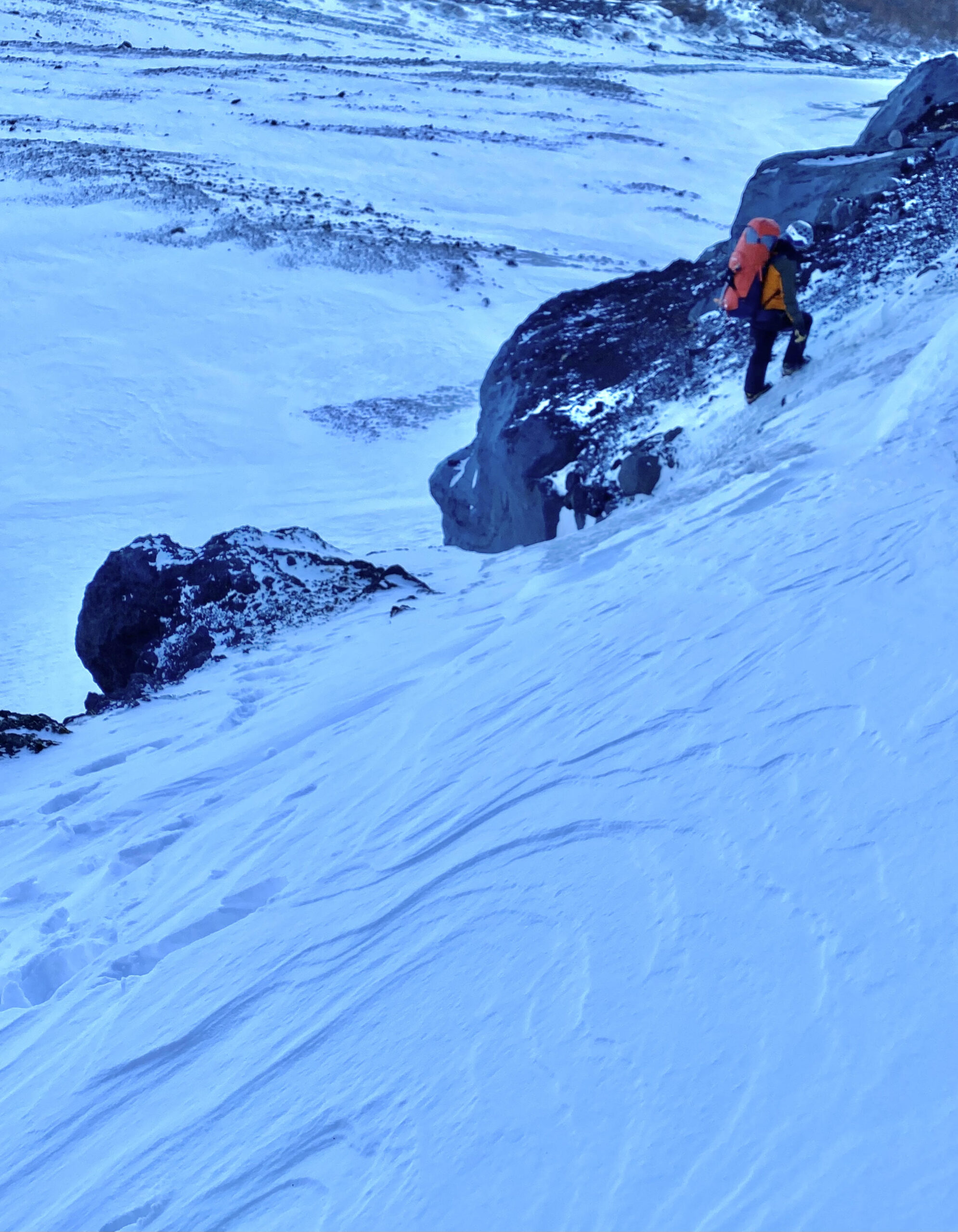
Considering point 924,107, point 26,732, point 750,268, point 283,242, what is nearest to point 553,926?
point 26,732

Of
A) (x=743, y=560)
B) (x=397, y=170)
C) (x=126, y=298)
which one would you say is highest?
(x=397, y=170)

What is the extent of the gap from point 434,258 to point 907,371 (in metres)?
13.0

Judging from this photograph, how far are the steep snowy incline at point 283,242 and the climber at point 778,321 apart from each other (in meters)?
4.52

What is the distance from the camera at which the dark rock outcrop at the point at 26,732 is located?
530 cm

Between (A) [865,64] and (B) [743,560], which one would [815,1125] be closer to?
(B) [743,560]

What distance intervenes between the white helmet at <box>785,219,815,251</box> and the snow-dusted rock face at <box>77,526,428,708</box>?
3.96 metres

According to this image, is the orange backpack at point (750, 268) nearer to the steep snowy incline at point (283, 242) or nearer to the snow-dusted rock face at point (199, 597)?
the snow-dusted rock face at point (199, 597)

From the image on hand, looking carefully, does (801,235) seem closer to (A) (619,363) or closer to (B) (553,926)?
(A) (619,363)

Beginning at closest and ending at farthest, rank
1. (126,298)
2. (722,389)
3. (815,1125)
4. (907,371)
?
(815,1125) → (907,371) → (722,389) → (126,298)

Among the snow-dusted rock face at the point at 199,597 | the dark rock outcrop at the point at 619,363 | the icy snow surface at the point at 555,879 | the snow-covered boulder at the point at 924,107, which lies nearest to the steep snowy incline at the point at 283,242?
the snow-dusted rock face at the point at 199,597

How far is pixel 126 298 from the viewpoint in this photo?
15.4 m

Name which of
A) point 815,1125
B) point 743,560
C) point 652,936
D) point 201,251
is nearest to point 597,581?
point 743,560

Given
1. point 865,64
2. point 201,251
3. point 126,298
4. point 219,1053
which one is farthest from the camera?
point 865,64

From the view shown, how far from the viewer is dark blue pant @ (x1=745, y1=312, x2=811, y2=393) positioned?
614 centimetres
